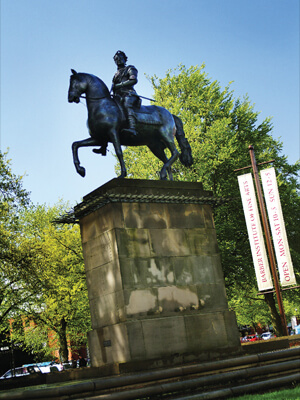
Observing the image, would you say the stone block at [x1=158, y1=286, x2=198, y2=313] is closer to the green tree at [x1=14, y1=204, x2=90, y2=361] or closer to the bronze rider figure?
the bronze rider figure

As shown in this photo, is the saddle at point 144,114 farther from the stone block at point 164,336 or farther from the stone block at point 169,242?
the stone block at point 164,336

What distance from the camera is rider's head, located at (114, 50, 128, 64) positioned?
14727 mm

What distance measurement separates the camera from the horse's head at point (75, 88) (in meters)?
13.7

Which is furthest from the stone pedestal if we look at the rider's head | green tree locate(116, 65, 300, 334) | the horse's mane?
green tree locate(116, 65, 300, 334)

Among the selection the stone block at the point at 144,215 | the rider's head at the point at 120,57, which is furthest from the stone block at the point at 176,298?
the rider's head at the point at 120,57

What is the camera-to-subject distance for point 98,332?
40.0 ft

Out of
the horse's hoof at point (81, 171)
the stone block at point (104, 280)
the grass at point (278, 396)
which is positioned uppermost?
the horse's hoof at point (81, 171)

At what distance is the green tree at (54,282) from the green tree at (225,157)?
7.63 m

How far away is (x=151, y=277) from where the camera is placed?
39.8ft

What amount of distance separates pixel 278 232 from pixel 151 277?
34.8ft

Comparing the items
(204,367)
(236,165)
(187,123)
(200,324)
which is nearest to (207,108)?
(187,123)

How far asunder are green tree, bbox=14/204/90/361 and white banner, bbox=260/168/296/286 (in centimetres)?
1270

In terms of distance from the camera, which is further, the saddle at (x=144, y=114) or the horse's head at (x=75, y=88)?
the saddle at (x=144, y=114)

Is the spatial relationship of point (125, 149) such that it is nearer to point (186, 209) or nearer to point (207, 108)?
point (207, 108)
